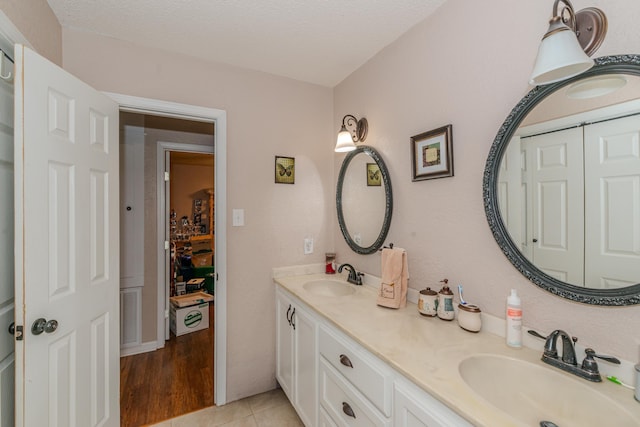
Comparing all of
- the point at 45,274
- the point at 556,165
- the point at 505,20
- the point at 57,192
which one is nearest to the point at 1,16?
the point at 57,192

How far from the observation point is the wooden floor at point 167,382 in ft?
6.59

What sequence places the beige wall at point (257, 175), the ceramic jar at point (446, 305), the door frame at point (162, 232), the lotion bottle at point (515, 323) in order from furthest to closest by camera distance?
the door frame at point (162, 232) → the beige wall at point (257, 175) → the ceramic jar at point (446, 305) → the lotion bottle at point (515, 323)

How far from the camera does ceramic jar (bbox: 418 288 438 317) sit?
55.0 inches

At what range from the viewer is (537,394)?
95 centimetres

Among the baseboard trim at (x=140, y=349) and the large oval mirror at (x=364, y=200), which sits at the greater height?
the large oval mirror at (x=364, y=200)

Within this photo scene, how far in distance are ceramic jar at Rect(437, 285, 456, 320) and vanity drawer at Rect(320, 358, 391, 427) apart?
53cm

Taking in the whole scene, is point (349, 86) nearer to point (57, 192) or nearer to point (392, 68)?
point (392, 68)

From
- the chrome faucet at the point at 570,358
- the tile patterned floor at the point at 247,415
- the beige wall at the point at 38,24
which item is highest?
the beige wall at the point at 38,24

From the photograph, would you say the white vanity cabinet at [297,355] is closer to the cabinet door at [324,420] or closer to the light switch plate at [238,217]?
the cabinet door at [324,420]

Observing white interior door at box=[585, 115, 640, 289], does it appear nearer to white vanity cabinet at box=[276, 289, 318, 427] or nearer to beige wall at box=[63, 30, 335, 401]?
white vanity cabinet at box=[276, 289, 318, 427]

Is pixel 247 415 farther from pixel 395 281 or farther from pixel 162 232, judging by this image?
pixel 162 232

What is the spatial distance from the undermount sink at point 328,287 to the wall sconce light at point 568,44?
5.21 ft

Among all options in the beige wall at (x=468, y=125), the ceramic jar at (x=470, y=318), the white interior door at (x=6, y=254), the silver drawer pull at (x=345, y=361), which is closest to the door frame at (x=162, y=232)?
the white interior door at (x=6, y=254)

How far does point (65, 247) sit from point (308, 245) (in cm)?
152
